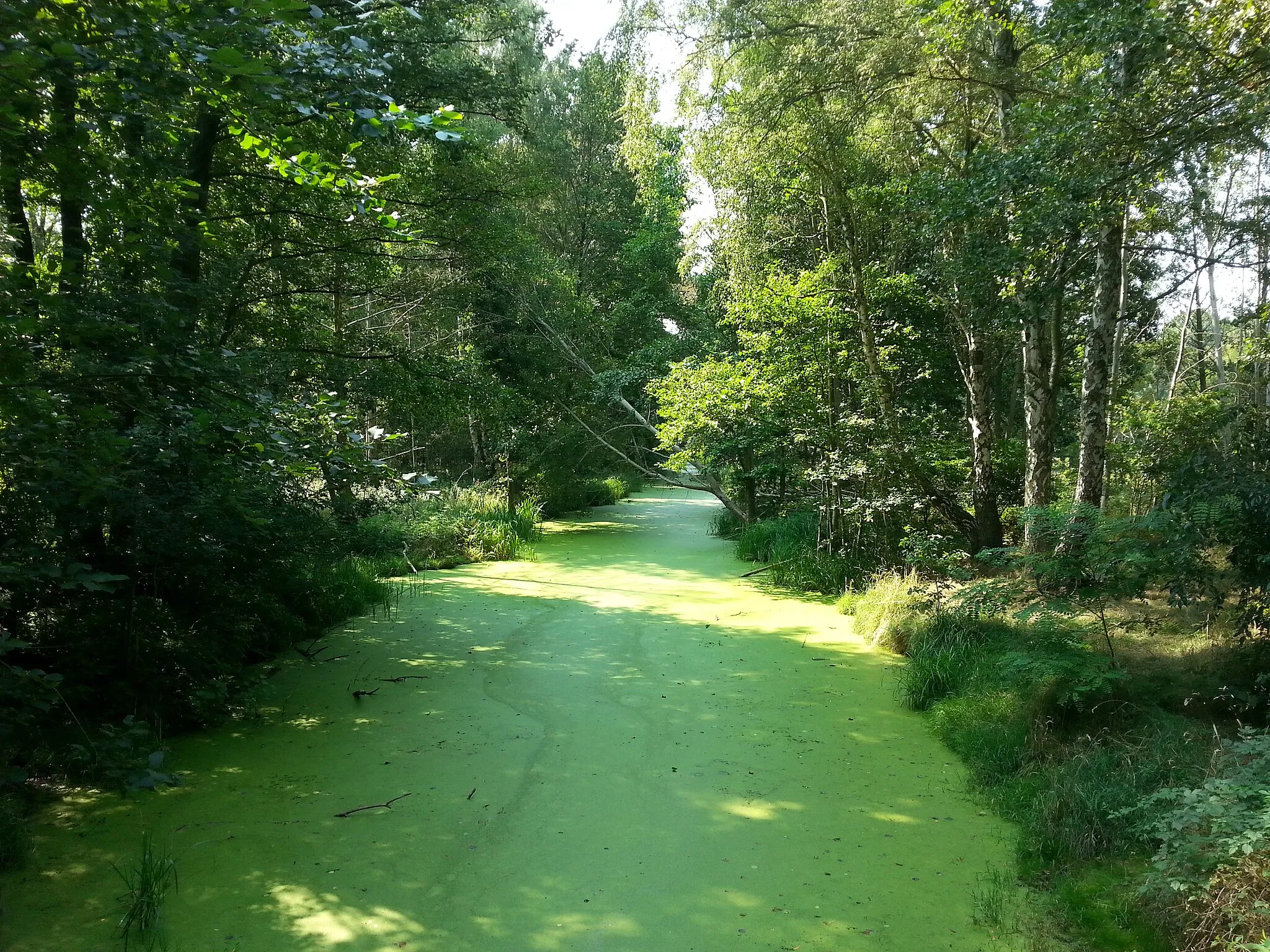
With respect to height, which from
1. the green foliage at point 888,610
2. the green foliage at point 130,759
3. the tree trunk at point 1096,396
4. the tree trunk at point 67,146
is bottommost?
the green foliage at point 888,610

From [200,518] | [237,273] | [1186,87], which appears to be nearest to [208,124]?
[237,273]

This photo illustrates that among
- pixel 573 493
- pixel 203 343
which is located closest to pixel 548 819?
pixel 203 343

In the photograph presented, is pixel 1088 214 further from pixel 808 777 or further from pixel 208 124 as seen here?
pixel 208 124

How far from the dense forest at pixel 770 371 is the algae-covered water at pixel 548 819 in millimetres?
288

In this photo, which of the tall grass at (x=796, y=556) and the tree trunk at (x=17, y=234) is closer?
the tree trunk at (x=17, y=234)

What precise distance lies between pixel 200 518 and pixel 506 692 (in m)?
1.76

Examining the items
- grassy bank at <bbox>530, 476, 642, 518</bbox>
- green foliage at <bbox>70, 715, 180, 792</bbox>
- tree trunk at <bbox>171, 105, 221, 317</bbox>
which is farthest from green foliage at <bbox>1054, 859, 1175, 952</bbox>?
grassy bank at <bbox>530, 476, 642, 518</bbox>

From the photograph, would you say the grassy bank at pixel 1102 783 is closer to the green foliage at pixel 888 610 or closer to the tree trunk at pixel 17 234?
the green foliage at pixel 888 610

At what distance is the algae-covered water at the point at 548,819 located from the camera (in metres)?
2.14

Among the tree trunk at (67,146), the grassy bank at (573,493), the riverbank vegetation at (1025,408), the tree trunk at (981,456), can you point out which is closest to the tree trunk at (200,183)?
the tree trunk at (67,146)

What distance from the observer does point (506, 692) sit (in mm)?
4125

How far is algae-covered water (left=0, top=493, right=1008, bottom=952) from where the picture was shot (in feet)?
7.03

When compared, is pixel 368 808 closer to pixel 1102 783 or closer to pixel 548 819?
pixel 548 819

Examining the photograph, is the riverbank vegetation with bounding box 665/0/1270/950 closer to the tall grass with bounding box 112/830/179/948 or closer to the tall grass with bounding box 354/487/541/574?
the tall grass with bounding box 354/487/541/574
